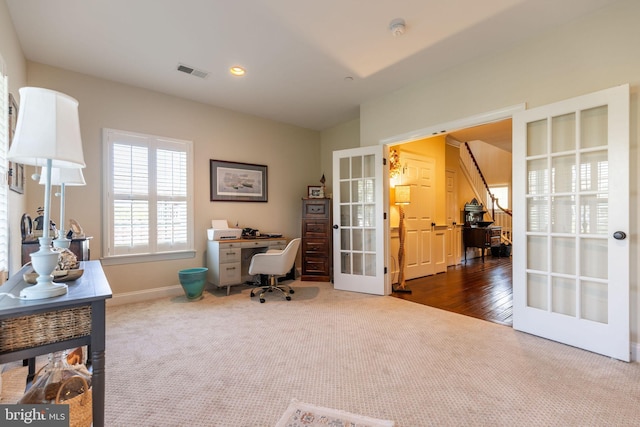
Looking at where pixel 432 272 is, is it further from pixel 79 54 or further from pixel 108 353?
pixel 79 54

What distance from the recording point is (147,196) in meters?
3.77

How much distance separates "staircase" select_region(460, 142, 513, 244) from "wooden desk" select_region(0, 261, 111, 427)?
711 cm

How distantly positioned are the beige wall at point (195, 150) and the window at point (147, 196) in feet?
0.34

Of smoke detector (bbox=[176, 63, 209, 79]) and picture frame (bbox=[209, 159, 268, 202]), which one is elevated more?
smoke detector (bbox=[176, 63, 209, 79])

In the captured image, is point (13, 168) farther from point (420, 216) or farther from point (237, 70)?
point (420, 216)

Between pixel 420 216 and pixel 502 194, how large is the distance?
4.91 meters

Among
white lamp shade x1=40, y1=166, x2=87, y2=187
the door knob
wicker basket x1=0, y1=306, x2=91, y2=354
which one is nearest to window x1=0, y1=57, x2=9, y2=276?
white lamp shade x1=40, y1=166, x2=87, y2=187

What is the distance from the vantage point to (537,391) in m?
1.76

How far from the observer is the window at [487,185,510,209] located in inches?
325

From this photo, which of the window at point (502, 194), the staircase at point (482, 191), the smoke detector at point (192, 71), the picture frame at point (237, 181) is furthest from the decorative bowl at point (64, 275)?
the window at point (502, 194)

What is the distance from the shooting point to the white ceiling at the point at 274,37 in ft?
7.50

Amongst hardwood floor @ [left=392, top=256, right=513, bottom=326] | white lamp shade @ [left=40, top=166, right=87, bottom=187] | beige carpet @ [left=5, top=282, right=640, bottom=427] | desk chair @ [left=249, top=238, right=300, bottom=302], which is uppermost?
white lamp shade @ [left=40, top=166, right=87, bottom=187]

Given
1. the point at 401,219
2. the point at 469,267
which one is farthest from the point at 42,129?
the point at 469,267

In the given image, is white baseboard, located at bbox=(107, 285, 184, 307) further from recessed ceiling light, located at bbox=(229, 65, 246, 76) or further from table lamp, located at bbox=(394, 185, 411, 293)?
table lamp, located at bbox=(394, 185, 411, 293)
